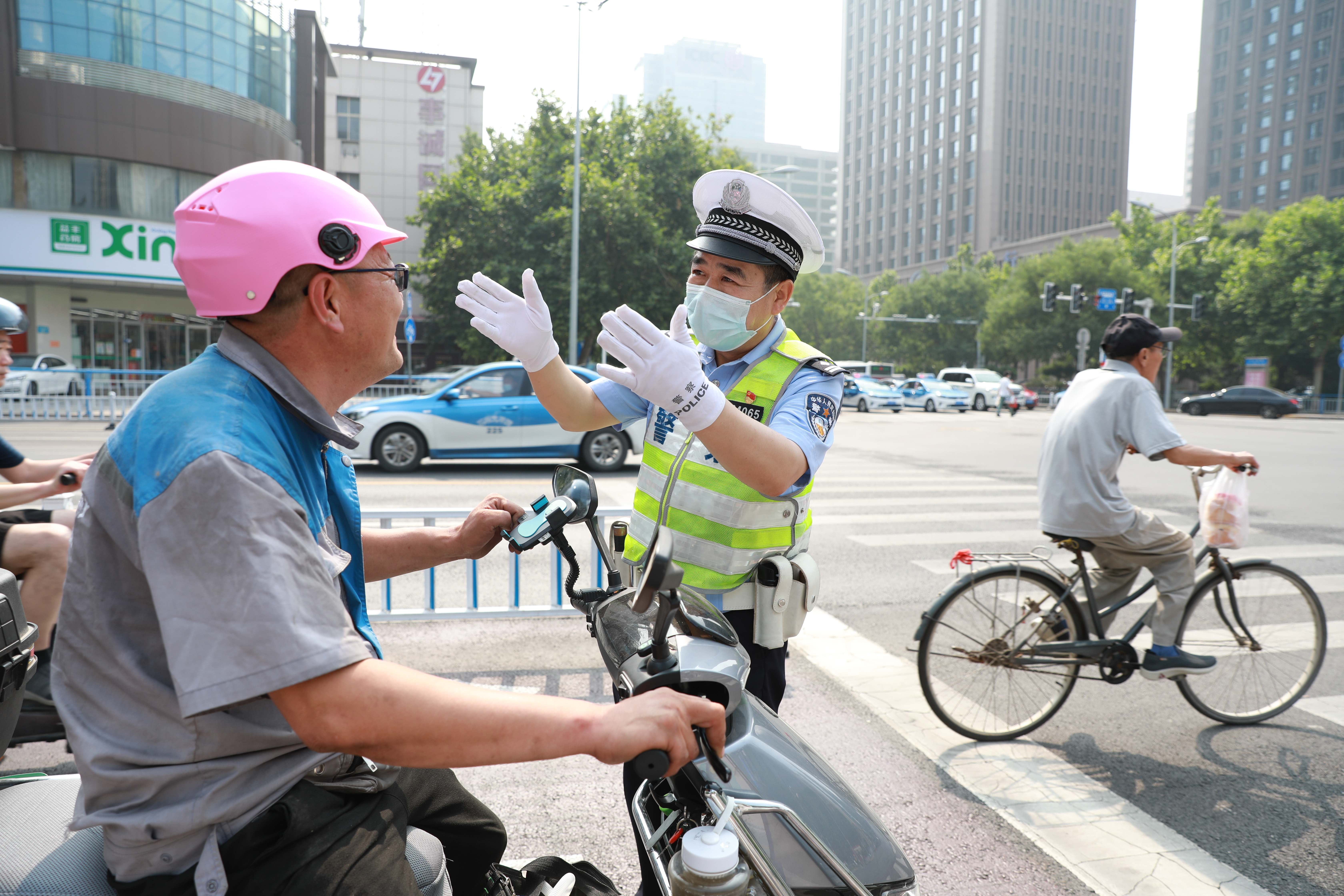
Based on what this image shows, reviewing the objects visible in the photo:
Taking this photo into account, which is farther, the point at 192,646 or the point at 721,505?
the point at 721,505

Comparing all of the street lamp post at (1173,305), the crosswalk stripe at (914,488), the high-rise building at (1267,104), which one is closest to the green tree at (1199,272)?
the street lamp post at (1173,305)

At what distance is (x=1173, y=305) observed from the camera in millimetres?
→ 44312

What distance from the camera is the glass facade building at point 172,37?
26016 millimetres

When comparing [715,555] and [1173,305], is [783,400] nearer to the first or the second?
[715,555]

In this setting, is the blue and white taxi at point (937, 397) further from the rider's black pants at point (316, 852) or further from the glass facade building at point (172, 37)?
the rider's black pants at point (316, 852)

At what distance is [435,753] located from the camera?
4.08 ft

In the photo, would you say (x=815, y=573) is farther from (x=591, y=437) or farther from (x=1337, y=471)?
(x=1337, y=471)

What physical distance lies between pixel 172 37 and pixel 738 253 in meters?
32.2

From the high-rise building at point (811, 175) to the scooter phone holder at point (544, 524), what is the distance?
473 ft

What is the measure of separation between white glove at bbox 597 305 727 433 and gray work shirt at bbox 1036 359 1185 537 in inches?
100

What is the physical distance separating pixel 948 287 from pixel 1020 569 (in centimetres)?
6675

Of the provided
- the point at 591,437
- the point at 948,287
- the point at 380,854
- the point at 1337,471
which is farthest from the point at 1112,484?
the point at 948,287

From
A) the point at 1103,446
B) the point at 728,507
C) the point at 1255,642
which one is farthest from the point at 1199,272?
the point at 728,507

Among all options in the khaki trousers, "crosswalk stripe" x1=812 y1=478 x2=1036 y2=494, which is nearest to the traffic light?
"crosswalk stripe" x1=812 y1=478 x2=1036 y2=494
